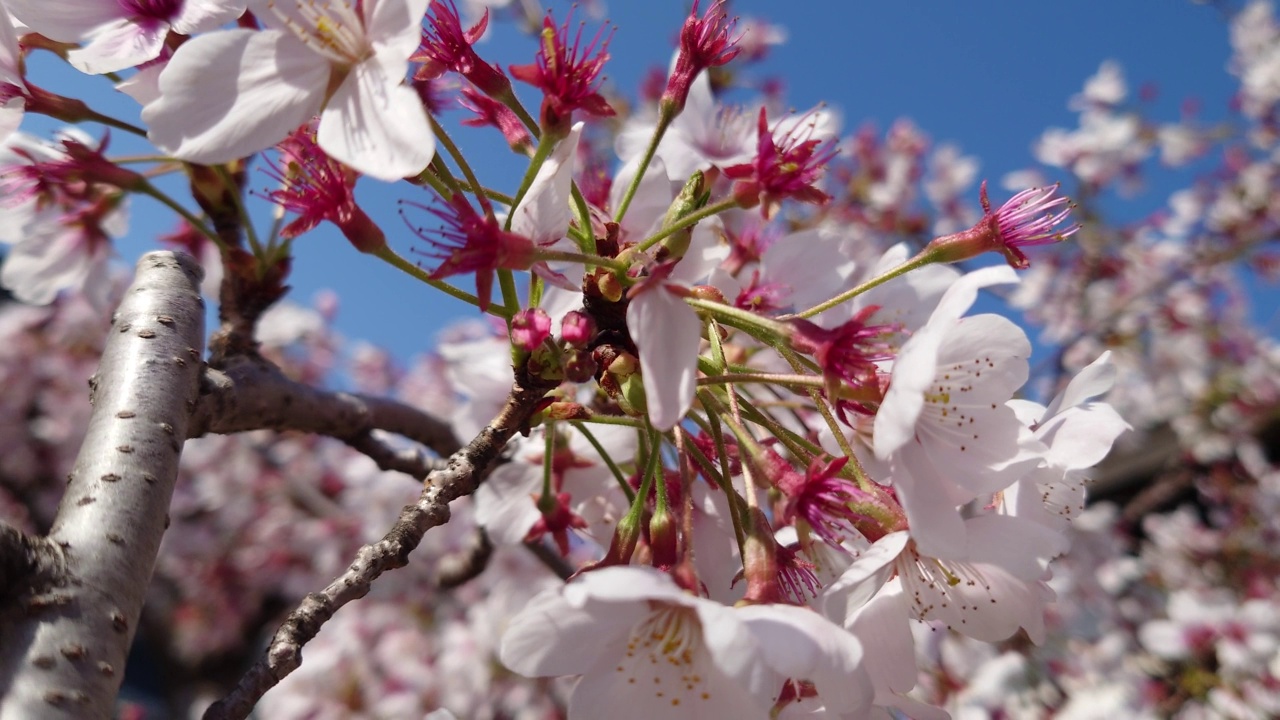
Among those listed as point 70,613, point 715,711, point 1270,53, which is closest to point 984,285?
point 715,711

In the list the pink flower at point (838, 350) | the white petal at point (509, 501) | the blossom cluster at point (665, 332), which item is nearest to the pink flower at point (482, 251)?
the blossom cluster at point (665, 332)

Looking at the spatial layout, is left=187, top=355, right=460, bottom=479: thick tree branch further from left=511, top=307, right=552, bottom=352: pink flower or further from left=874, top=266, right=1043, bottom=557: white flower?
left=874, top=266, right=1043, bottom=557: white flower

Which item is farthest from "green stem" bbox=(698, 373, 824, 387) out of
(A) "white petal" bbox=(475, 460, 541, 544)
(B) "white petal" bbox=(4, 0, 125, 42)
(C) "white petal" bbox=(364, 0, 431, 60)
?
(B) "white petal" bbox=(4, 0, 125, 42)

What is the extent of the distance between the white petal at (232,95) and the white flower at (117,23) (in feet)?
0.33

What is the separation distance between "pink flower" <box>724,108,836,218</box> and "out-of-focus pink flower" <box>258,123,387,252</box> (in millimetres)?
459

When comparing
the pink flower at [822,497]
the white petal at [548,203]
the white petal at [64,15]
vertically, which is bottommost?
the pink flower at [822,497]

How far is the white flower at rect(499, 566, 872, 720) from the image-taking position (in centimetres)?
68

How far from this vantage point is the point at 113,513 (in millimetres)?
780

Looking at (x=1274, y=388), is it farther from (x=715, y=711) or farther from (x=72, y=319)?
(x=72, y=319)

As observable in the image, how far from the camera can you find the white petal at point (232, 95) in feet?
2.46

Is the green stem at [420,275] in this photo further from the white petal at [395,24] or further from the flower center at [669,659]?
the flower center at [669,659]

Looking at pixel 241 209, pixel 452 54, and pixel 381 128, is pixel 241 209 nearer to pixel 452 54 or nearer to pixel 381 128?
pixel 452 54

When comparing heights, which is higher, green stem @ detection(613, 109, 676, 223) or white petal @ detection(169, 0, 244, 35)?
white petal @ detection(169, 0, 244, 35)

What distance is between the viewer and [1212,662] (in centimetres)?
439
